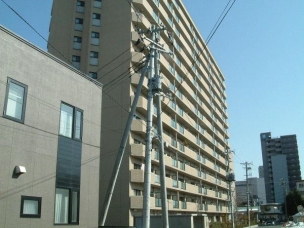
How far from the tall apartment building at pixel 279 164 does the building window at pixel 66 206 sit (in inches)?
4427

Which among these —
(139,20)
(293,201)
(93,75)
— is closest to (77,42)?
(93,75)

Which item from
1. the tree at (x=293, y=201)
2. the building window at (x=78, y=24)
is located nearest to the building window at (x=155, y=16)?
the building window at (x=78, y=24)

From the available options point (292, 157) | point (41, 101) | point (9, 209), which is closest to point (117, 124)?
point (41, 101)

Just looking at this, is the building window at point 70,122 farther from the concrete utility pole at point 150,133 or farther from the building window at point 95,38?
the building window at point 95,38

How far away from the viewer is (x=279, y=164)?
4771 inches

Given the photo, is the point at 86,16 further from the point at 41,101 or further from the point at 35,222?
the point at 35,222

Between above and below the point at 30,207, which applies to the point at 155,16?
above

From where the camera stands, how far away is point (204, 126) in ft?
191

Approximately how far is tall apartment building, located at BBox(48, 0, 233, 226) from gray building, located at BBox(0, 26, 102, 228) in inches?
354

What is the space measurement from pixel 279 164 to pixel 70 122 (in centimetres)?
11726

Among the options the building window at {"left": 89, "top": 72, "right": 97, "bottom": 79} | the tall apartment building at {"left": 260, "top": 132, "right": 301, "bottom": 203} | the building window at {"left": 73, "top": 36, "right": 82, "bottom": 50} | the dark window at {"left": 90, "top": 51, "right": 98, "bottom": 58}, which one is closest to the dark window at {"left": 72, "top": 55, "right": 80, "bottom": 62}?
the building window at {"left": 73, "top": 36, "right": 82, "bottom": 50}

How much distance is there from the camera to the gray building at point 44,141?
12.2 metres

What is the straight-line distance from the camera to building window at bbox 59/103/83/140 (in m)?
15.1

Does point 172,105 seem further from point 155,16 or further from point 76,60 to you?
point 76,60
